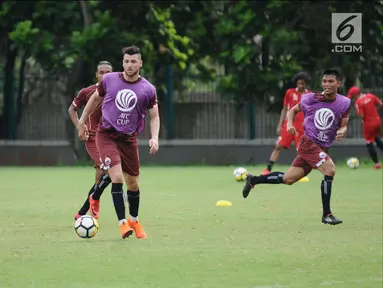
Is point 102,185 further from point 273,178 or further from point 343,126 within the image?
point 343,126

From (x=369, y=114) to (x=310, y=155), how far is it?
38.9ft

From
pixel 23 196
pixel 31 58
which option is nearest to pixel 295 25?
pixel 31 58

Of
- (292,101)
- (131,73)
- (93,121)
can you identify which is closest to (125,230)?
(131,73)

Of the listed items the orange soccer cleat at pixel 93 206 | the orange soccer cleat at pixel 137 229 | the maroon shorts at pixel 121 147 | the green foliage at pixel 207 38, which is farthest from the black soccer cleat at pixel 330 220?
the green foliage at pixel 207 38

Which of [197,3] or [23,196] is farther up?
[197,3]

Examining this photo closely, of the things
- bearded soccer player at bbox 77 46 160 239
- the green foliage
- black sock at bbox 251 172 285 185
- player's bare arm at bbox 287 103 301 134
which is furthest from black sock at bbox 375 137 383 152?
bearded soccer player at bbox 77 46 160 239

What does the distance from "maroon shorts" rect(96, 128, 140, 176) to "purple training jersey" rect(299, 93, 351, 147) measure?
8.94 ft

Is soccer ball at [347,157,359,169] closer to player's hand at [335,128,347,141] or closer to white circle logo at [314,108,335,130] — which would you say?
white circle logo at [314,108,335,130]

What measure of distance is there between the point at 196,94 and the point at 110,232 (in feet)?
51.3

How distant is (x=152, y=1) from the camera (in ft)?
94.0

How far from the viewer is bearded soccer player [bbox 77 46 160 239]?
12.1m

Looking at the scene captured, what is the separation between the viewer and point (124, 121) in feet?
39.9

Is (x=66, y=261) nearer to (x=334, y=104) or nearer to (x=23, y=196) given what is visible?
(x=334, y=104)

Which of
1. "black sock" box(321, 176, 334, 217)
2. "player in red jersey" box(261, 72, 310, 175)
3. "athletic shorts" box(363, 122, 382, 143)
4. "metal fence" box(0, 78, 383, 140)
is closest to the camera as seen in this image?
"black sock" box(321, 176, 334, 217)
